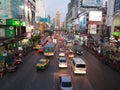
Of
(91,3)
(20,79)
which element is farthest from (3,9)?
(91,3)

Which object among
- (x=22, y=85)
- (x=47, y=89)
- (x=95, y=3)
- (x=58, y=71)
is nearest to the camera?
(x=47, y=89)

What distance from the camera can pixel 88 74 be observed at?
3459 centimetres

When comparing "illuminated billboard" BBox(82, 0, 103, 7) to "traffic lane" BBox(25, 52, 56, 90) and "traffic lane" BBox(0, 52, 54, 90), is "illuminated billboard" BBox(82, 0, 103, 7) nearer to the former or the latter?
"traffic lane" BBox(25, 52, 56, 90)

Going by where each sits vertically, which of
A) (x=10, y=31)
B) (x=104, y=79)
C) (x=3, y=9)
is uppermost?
(x=3, y=9)

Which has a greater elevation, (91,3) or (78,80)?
(91,3)

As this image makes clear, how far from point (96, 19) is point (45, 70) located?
2131 inches

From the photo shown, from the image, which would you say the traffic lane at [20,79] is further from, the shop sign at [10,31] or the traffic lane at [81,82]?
the shop sign at [10,31]

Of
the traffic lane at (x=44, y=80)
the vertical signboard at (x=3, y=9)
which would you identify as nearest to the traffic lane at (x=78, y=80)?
the traffic lane at (x=44, y=80)

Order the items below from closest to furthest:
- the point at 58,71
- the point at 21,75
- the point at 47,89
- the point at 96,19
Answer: the point at 47,89, the point at 21,75, the point at 58,71, the point at 96,19

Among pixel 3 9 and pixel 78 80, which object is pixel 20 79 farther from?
pixel 3 9

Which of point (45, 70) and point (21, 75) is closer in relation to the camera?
point (21, 75)

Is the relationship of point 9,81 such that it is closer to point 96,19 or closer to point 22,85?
point 22,85

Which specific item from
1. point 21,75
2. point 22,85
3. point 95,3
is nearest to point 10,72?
point 21,75

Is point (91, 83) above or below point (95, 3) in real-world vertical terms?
below
